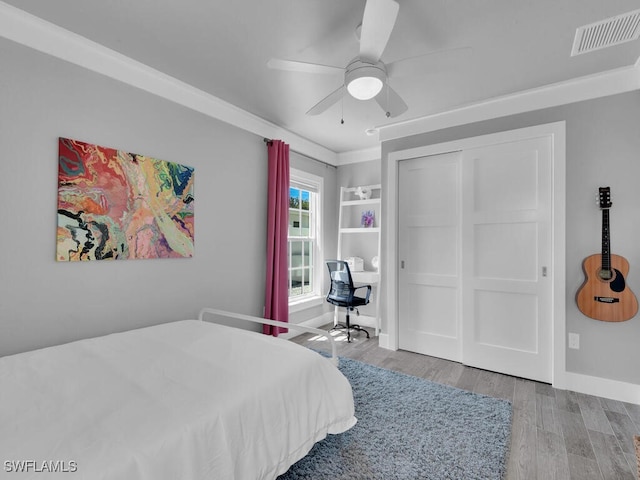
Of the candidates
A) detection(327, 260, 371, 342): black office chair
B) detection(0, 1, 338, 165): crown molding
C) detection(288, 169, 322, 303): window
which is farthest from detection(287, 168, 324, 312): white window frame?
detection(0, 1, 338, 165): crown molding

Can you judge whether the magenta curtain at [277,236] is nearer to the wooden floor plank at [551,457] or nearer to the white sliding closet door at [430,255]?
the white sliding closet door at [430,255]

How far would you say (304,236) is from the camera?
4457 millimetres

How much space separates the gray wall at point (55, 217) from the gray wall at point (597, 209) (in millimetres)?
3083

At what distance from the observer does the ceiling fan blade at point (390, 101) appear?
2107 millimetres

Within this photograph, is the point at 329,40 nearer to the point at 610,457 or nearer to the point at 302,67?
the point at 302,67

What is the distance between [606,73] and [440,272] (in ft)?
7.07

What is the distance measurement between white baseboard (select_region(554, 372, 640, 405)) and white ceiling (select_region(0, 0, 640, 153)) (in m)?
2.50

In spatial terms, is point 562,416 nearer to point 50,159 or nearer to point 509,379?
point 509,379

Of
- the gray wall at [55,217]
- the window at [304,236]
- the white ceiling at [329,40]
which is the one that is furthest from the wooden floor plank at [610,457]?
the window at [304,236]

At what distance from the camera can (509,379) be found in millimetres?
2857

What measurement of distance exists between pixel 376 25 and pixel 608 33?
1684 millimetres

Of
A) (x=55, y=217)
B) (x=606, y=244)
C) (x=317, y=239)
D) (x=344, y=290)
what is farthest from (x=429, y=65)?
(x=55, y=217)

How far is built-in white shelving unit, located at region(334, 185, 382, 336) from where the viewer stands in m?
4.40

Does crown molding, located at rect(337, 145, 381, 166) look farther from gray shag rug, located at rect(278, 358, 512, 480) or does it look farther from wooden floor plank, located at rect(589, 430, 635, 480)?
wooden floor plank, located at rect(589, 430, 635, 480)
